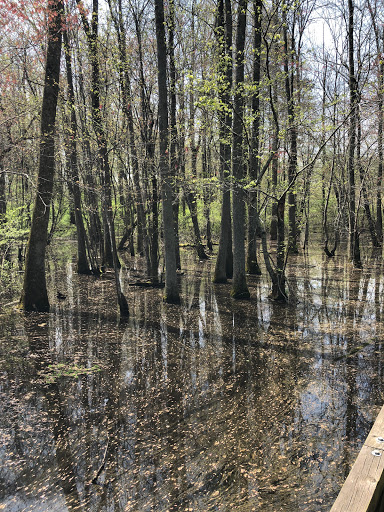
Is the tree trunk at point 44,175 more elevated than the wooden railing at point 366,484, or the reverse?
the tree trunk at point 44,175

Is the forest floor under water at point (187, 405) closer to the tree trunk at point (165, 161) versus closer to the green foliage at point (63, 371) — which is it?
the green foliage at point (63, 371)

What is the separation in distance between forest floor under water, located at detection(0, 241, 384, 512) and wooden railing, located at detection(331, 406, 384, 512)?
2199mm

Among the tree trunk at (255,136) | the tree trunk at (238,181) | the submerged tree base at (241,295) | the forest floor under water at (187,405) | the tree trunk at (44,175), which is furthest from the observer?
the submerged tree base at (241,295)

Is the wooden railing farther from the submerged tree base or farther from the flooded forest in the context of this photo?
the submerged tree base

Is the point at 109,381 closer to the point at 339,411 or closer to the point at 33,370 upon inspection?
the point at 33,370

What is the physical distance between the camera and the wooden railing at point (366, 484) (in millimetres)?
1176

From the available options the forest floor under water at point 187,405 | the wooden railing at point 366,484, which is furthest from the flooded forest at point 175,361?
the wooden railing at point 366,484

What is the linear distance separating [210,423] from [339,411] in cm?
176

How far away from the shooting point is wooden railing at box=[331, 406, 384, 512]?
46.3 inches

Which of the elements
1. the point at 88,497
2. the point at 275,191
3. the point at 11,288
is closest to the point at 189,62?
the point at 275,191

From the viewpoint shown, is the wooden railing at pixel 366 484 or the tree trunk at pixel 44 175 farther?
the tree trunk at pixel 44 175

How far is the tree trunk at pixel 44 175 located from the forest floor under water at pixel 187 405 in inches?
26.6

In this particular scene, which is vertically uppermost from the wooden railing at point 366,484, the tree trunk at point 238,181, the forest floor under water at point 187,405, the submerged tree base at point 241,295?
the tree trunk at point 238,181

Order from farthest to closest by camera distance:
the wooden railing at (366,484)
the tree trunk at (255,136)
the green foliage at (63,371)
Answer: the tree trunk at (255,136)
the green foliage at (63,371)
the wooden railing at (366,484)
